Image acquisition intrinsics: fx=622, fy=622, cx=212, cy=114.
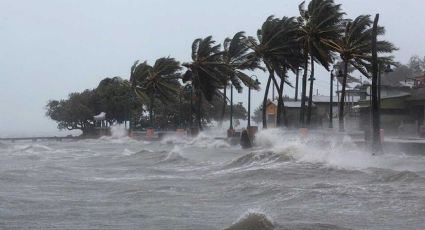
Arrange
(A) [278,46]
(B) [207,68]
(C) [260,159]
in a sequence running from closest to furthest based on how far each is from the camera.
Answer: (C) [260,159] < (A) [278,46] < (B) [207,68]

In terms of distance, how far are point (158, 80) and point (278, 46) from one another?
18.6 meters

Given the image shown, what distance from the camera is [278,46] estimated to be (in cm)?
4412

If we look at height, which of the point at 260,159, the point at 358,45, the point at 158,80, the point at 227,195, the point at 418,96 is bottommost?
the point at 227,195

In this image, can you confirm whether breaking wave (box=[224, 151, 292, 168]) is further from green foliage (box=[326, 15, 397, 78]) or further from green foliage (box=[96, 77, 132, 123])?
green foliage (box=[96, 77, 132, 123])

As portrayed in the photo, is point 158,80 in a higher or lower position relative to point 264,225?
higher

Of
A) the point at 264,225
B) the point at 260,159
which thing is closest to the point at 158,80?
the point at 260,159

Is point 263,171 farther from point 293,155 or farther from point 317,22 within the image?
point 317,22

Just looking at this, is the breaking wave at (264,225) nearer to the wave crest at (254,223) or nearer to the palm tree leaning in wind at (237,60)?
the wave crest at (254,223)

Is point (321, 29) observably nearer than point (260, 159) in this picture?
No

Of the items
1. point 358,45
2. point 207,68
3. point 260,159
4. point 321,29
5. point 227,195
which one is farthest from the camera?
point 207,68

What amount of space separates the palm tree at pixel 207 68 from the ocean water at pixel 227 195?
3236 cm

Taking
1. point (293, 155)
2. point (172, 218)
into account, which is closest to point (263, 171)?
point (293, 155)

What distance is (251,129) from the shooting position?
39.7 metres

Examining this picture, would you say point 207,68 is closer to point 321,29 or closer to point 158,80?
point 158,80
